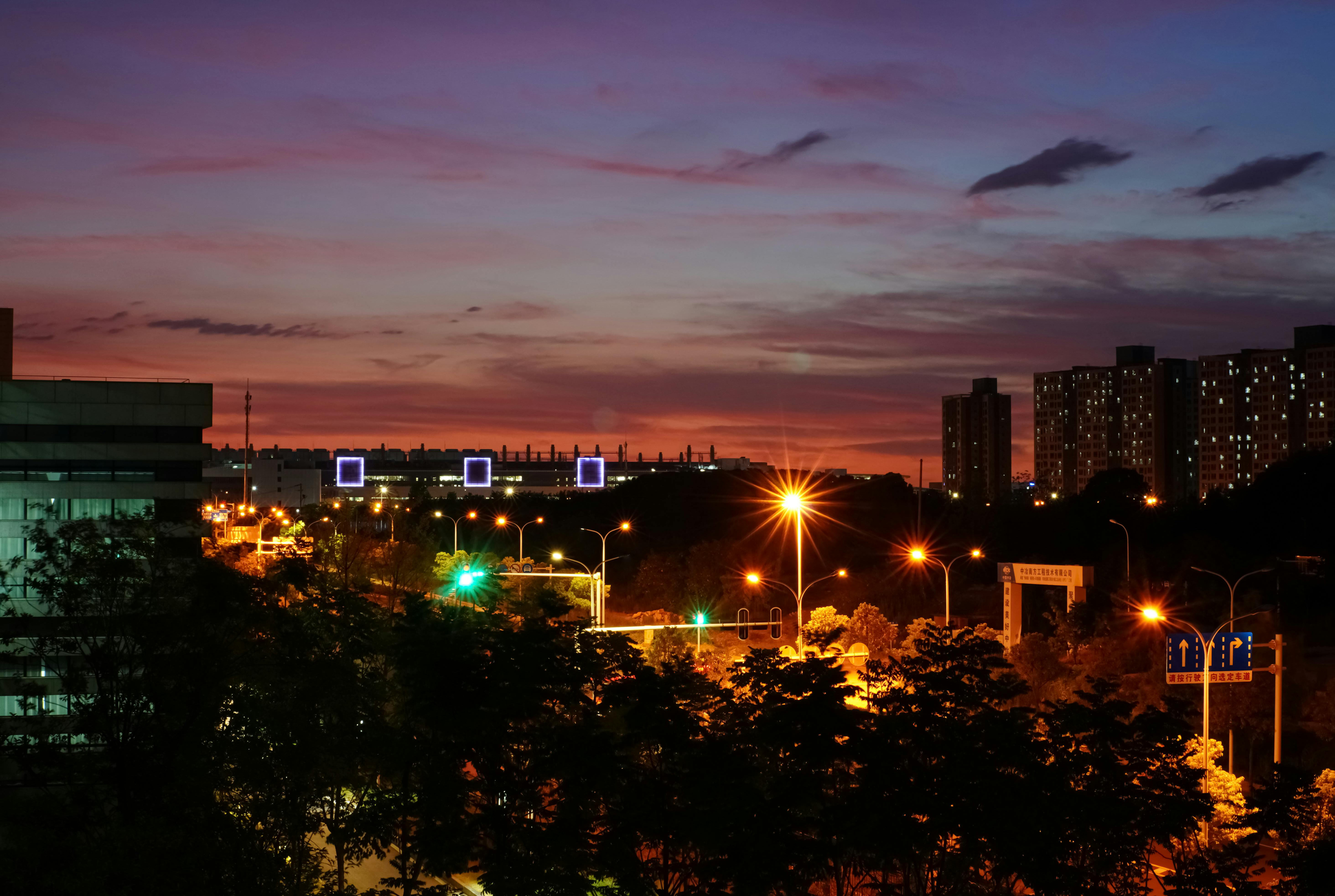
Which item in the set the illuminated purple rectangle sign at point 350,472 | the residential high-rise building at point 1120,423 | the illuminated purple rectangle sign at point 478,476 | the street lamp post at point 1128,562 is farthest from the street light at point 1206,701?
the residential high-rise building at point 1120,423

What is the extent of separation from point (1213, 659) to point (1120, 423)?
496 feet

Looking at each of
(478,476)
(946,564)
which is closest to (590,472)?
(478,476)

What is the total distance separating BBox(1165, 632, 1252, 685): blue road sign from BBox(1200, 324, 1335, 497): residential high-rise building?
10452 cm

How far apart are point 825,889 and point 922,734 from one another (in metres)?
4.22

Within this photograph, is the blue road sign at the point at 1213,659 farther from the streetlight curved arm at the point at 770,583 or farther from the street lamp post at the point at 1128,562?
the street lamp post at the point at 1128,562

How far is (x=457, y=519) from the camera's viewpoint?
371 feet

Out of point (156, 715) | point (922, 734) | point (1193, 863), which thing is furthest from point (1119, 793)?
point (156, 715)

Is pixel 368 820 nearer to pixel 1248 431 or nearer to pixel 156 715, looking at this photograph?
pixel 156 715

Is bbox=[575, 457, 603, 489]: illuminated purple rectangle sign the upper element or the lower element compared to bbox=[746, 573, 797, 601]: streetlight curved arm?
upper

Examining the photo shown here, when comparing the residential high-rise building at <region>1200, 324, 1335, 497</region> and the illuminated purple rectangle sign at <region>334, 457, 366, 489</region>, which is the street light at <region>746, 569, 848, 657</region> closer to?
the illuminated purple rectangle sign at <region>334, 457, 366, 489</region>

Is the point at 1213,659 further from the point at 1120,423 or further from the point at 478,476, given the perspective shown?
the point at 1120,423

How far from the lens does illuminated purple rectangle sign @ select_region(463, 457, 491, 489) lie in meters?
141

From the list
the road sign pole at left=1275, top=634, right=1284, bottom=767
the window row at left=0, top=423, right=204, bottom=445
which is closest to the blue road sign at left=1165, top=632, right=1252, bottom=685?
the road sign pole at left=1275, top=634, right=1284, bottom=767

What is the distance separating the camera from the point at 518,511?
122 metres
